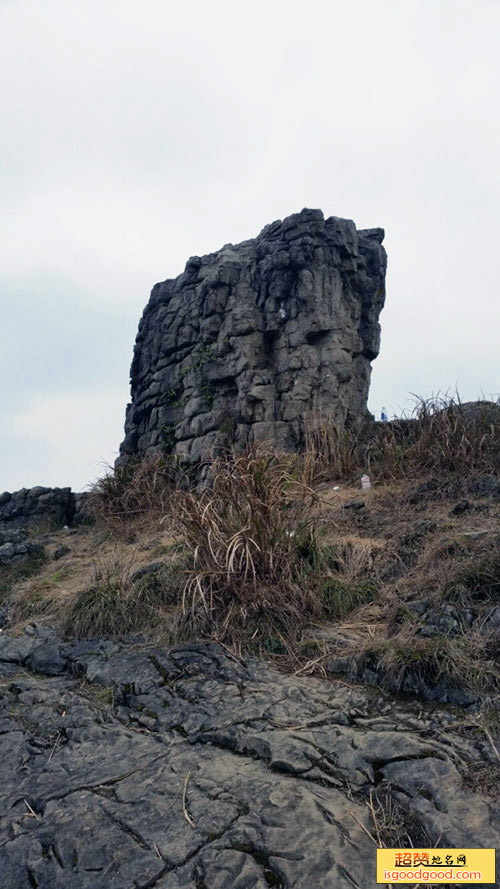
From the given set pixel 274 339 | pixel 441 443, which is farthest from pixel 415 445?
pixel 274 339

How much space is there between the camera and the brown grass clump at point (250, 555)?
4996 mm

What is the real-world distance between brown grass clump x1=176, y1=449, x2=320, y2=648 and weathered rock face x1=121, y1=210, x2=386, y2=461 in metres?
4.48

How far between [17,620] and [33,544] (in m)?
3.15

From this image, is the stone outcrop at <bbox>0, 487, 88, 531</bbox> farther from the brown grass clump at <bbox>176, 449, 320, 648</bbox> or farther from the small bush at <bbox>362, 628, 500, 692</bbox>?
the small bush at <bbox>362, 628, 500, 692</bbox>

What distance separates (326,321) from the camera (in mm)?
11133

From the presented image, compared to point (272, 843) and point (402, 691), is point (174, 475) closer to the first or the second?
point (402, 691)

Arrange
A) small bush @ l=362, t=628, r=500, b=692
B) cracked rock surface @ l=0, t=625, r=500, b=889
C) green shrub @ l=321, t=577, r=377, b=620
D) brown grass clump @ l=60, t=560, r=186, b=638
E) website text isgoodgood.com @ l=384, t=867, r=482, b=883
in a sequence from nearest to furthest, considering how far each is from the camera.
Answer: website text isgoodgood.com @ l=384, t=867, r=482, b=883 < cracked rock surface @ l=0, t=625, r=500, b=889 < small bush @ l=362, t=628, r=500, b=692 < green shrub @ l=321, t=577, r=377, b=620 < brown grass clump @ l=60, t=560, r=186, b=638

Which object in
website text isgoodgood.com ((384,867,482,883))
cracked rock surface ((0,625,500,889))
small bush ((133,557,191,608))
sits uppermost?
small bush ((133,557,191,608))

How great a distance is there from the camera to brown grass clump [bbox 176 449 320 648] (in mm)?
4996

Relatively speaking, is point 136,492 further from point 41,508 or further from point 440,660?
point 440,660

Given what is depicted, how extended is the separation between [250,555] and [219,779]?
2.06 m

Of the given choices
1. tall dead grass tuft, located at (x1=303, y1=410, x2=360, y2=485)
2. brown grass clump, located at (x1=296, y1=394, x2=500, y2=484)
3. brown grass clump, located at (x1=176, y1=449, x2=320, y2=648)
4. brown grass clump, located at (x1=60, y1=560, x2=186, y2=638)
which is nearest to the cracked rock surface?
brown grass clump, located at (x1=176, y1=449, x2=320, y2=648)

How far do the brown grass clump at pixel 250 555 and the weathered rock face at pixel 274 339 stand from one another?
448 centimetres

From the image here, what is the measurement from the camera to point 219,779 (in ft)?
10.7
